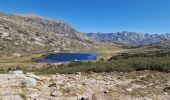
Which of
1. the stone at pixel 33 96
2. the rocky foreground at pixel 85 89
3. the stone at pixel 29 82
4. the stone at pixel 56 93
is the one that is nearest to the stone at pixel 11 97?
the rocky foreground at pixel 85 89

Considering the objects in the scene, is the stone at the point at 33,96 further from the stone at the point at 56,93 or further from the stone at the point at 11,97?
the stone at the point at 56,93

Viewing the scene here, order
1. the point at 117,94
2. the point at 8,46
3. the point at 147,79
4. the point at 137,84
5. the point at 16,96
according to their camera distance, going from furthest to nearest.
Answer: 1. the point at 8,46
2. the point at 147,79
3. the point at 137,84
4. the point at 117,94
5. the point at 16,96

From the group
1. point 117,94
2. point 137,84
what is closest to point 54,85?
point 117,94

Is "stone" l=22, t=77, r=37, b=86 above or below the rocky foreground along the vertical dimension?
above

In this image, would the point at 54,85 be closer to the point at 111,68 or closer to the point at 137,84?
the point at 137,84

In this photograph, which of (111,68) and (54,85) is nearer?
(54,85)

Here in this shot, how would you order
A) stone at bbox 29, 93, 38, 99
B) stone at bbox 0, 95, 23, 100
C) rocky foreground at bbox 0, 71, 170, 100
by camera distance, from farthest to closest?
rocky foreground at bbox 0, 71, 170, 100 < stone at bbox 29, 93, 38, 99 < stone at bbox 0, 95, 23, 100

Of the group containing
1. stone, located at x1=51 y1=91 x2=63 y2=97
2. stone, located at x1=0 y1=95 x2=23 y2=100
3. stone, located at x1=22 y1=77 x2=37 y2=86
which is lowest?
stone, located at x1=51 y1=91 x2=63 y2=97

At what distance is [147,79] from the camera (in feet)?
74.6

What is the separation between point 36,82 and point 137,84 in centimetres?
855

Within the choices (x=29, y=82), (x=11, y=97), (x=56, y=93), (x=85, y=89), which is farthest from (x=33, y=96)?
(x=85, y=89)

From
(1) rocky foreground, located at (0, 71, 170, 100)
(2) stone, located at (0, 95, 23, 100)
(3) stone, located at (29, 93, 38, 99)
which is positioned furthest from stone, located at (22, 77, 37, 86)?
(2) stone, located at (0, 95, 23, 100)

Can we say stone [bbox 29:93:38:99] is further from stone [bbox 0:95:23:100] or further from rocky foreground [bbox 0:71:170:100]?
stone [bbox 0:95:23:100]

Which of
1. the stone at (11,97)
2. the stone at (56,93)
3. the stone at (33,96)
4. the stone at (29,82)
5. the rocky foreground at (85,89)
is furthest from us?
the stone at (29,82)
